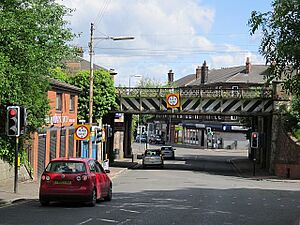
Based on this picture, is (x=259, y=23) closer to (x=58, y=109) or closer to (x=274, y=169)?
(x=58, y=109)

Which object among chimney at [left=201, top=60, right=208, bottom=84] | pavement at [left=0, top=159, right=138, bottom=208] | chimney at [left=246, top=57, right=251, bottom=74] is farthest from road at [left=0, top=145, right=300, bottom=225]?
chimney at [left=201, top=60, right=208, bottom=84]

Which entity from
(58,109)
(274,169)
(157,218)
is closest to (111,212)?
(157,218)

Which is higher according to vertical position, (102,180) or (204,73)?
(204,73)

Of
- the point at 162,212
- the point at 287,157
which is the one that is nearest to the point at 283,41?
the point at 162,212

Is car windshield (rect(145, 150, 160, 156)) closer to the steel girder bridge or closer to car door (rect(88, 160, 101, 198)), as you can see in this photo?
the steel girder bridge

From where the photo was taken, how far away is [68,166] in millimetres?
18422

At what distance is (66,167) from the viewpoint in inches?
723

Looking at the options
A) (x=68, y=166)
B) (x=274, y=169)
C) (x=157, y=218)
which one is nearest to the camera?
(x=157, y=218)

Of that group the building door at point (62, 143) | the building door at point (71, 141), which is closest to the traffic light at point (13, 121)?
the building door at point (62, 143)

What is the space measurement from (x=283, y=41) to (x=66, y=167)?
7.75 meters

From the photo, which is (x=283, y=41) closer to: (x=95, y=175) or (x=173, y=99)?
(x=95, y=175)

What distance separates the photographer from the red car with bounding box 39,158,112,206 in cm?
1797

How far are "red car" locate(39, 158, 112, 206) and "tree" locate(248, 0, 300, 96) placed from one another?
6444 mm

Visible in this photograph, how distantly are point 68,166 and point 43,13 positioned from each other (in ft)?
16.7
